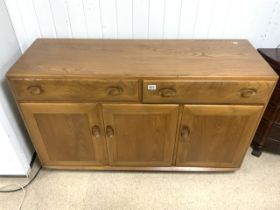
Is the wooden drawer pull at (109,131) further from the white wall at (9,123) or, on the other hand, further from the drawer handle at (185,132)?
the white wall at (9,123)

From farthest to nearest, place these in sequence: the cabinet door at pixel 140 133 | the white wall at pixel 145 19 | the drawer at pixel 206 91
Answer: the white wall at pixel 145 19
the cabinet door at pixel 140 133
the drawer at pixel 206 91

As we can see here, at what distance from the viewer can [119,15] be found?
1.33 m

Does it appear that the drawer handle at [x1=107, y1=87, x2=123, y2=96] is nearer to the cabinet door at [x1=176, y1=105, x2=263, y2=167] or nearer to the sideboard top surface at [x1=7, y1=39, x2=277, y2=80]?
the sideboard top surface at [x1=7, y1=39, x2=277, y2=80]

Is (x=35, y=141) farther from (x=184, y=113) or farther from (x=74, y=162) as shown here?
(x=184, y=113)

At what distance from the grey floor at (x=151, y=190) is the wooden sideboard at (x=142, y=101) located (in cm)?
9

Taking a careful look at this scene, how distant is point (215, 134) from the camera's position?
48.0 inches

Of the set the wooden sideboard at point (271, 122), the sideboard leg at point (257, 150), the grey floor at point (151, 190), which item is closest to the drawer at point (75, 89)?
the grey floor at point (151, 190)

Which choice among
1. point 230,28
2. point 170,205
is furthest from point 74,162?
point 230,28

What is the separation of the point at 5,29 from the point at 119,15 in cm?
64

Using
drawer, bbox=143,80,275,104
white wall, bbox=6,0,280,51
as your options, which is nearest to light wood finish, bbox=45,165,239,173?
drawer, bbox=143,80,275,104

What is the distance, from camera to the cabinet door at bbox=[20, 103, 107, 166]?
44.3 inches

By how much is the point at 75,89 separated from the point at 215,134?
2.56 feet

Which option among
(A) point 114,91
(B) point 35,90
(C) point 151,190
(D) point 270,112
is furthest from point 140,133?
(D) point 270,112

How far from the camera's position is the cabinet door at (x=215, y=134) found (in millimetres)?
1122
